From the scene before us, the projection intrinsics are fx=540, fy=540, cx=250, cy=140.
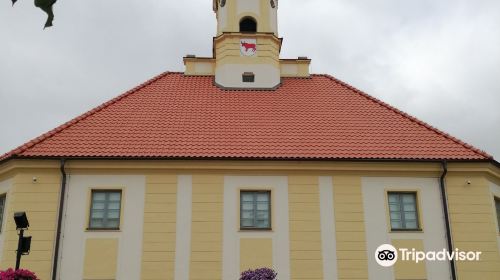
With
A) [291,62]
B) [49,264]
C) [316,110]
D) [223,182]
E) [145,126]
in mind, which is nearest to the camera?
[49,264]

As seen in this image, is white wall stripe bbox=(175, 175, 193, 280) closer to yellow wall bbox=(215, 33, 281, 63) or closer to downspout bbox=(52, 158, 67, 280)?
downspout bbox=(52, 158, 67, 280)

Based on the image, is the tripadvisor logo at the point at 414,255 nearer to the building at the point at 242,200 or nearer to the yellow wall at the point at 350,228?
the building at the point at 242,200

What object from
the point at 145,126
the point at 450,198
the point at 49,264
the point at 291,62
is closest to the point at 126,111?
the point at 145,126

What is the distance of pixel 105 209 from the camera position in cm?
1534

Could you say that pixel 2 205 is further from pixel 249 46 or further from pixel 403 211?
pixel 403 211

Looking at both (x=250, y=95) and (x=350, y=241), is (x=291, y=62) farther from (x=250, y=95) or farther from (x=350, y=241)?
(x=350, y=241)

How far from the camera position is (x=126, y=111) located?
1802 centimetres

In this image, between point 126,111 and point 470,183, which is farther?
point 126,111

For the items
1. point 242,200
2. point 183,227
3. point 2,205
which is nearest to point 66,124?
point 2,205

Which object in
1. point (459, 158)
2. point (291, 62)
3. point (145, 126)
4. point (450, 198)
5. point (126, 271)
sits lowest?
point (126, 271)

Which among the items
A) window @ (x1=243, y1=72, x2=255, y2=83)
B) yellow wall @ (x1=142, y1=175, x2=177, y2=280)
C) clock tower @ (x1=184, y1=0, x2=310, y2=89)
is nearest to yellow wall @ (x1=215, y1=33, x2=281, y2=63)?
clock tower @ (x1=184, y1=0, x2=310, y2=89)

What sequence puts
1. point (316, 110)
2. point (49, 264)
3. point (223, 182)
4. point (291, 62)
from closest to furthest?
point (49, 264), point (223, 182), point (316, 110), point (291, 62)

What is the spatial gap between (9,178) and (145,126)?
4.25 metres

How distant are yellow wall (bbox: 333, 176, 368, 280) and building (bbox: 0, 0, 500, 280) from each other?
0.03 m
